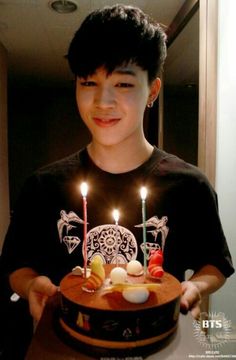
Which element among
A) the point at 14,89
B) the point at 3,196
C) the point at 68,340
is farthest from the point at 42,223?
the point at 14,89

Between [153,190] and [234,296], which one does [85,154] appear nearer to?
[153,190]

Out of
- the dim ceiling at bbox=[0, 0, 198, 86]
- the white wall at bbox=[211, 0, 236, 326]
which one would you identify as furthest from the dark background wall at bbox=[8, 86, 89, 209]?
the white wall at bbox=[211, 0, 236, 326]

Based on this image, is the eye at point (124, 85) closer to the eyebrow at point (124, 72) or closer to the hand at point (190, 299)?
the eyebrow at point (124, 72)

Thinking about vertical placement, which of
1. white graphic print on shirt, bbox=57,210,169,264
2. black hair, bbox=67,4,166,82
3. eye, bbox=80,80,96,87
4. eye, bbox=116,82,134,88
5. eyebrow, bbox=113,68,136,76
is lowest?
white graphic print on shirt, bbox=57,210,169,264

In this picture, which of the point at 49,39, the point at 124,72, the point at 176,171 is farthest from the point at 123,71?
the point at 49,39

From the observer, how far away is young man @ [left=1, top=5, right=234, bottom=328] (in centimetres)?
71

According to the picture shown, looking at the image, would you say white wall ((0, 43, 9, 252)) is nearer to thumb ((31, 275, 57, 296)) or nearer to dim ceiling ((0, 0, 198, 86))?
dim ceiling ((0, 0, 198, 86))

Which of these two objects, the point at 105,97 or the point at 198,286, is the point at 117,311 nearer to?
the point at 198,286

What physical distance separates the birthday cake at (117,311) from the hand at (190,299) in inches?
1.7

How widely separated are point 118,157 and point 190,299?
0.35 m

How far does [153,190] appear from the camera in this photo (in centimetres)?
76

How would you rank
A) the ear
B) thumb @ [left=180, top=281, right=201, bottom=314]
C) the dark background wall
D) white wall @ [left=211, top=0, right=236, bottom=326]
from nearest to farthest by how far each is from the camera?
thumb @ [left=180, top=281, right=201, bottom=314], the ear, white wall @ [left=211, top=0, right=236, bottom=326], the dark background wall

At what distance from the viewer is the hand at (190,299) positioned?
0.58 meters

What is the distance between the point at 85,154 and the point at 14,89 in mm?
2081
